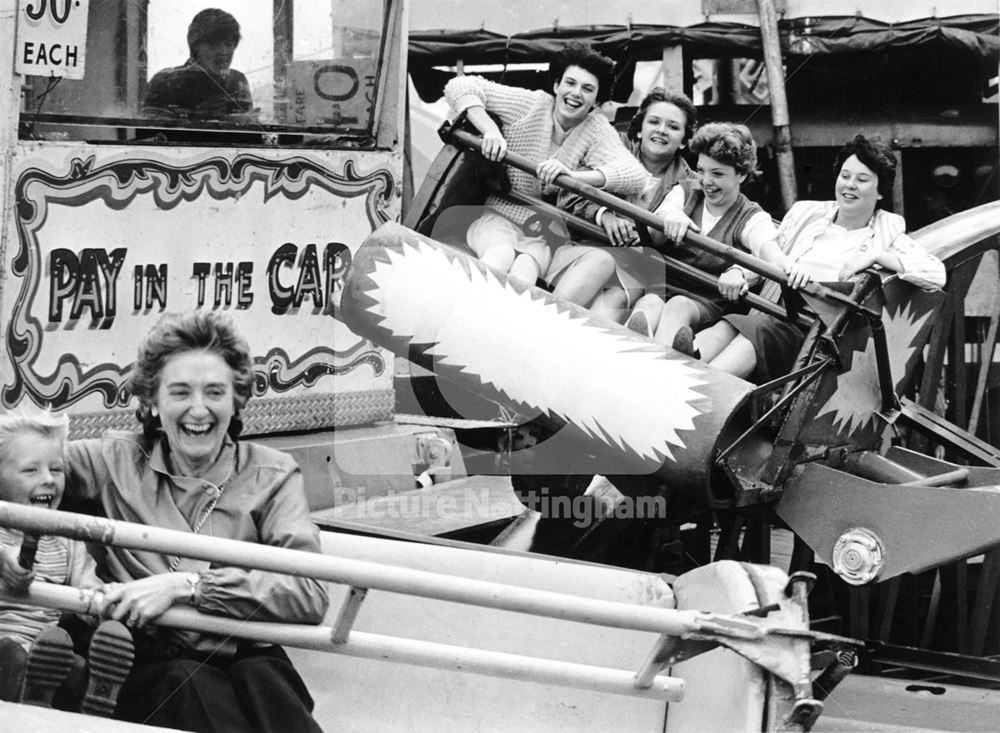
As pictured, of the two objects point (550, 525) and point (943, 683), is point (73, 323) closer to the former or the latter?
point (550, 525)

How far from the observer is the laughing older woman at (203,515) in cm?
250

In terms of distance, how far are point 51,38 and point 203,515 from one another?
2.22 meters

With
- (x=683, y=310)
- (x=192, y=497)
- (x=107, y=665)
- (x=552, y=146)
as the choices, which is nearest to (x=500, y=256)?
(x=552, y=146)

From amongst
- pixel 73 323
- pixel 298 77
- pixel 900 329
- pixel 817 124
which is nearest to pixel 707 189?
pixel 900 329

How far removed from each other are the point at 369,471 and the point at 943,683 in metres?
2.34

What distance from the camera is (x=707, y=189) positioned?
4.43 metres

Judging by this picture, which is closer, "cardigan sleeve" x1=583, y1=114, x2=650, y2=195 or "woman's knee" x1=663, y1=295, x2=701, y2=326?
"woman's knee" x1=663, y1=295, x2=701, y2=326

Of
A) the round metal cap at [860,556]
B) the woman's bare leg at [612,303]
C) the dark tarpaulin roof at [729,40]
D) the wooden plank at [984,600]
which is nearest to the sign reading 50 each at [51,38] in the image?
the woman's bare leg at [612,303]

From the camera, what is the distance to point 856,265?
4.14 m

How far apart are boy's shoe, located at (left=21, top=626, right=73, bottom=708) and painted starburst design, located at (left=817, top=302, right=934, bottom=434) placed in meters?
2.38

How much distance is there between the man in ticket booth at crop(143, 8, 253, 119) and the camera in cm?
472

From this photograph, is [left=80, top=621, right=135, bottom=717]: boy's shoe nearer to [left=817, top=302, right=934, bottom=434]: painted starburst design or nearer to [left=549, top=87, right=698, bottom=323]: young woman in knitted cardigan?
[left=549, top=87, right=698, bottom=323]: young woman in knitted cardigan

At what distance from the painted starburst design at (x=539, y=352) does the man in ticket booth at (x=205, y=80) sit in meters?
1.23

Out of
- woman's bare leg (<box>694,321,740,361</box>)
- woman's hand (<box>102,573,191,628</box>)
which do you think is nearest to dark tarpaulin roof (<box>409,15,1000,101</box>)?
woman's bare leg (<box>694,321,740,361</box>)
